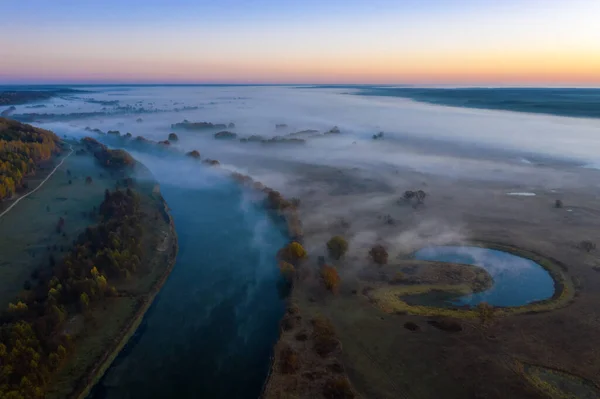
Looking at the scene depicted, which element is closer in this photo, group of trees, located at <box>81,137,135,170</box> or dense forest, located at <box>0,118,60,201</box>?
dense forest, located at <box>0,118,60,201</box>

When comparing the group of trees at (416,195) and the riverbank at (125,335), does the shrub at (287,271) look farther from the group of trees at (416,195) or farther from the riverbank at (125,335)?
the group of trees at (416,195)

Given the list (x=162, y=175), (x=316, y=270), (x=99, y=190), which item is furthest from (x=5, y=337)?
(x=162, y=175)

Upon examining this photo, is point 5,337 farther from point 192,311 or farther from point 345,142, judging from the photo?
point 345,142

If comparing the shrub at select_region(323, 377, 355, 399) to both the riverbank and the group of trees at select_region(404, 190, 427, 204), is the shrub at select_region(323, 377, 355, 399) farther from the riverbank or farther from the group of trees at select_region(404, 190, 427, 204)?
the group of trees at select_region(404, 190, 427, 204)

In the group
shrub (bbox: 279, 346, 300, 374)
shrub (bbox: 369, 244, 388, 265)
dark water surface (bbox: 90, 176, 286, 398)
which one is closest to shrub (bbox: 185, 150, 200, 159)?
dark water surface (bbox: 90, 176, 286, 398)

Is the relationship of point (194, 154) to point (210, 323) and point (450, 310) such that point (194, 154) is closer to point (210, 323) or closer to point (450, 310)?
point (210, 323)

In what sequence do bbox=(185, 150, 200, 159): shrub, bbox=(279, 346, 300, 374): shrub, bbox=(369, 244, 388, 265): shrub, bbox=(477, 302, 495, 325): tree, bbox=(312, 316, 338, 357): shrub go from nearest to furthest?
bbox=(279, 346, 300, 374): shrub, bbox=(312, 316, 338, 357): shrub, bbox=(477, 302, 495, 325): tree, bbox=(369, 244, 388, 265): shrub, bbox=(185, 150, 200, 159): shrub

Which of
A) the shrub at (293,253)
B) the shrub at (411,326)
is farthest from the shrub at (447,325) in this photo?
the shrub at (293,253)
